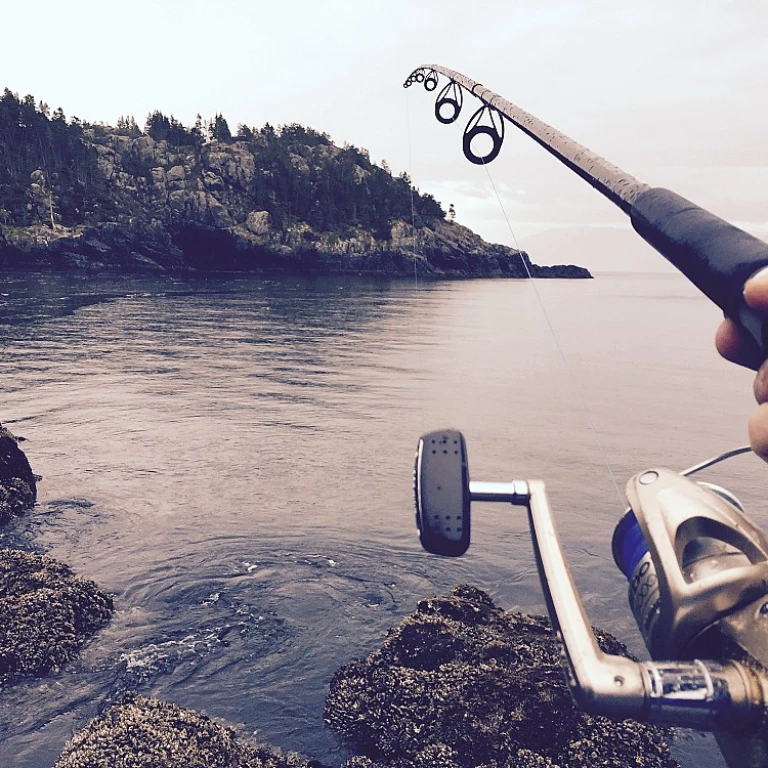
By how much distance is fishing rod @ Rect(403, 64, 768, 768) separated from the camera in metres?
1.77

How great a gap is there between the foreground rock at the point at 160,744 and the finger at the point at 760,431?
16.8ft

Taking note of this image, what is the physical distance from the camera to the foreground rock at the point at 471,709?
212 inches

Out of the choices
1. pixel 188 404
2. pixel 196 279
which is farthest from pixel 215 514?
pixel 196 279

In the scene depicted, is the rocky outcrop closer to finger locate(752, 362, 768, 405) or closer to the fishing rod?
the fishing rod

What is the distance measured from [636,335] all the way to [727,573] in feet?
164

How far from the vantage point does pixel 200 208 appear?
107 m

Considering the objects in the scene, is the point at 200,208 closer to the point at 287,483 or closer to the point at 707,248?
the point at 287,483

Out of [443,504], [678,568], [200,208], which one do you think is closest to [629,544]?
[678,568]

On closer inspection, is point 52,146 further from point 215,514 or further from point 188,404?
point 215,514

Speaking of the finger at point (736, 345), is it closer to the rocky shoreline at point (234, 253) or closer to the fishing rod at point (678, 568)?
the fishing rod at point (678, 568)

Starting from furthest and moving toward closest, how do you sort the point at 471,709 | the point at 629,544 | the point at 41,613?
the point at 41,613 < the point at 471,709 < the point at 629,544

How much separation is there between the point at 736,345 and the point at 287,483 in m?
11.6

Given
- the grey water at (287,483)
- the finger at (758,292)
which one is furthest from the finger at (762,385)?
the grey water at (287,483)

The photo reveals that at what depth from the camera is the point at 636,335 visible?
48531mm
